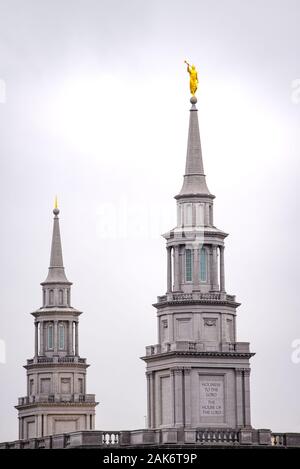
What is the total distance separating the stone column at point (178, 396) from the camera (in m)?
176

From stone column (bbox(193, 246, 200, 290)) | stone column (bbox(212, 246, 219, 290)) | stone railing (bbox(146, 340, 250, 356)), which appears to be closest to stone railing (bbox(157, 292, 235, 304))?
stone column (bbox(212, 246, 219, 290))

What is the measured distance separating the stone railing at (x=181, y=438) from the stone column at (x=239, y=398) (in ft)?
14.1

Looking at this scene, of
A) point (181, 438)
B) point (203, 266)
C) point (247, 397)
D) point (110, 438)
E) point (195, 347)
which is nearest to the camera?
point (110, 438)

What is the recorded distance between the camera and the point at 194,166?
594ft

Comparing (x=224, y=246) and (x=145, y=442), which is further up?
(x=224, y=246)

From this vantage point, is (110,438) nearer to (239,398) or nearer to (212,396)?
(212,396)

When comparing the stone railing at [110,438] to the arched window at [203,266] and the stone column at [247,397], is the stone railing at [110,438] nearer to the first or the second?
the stone column at [247,397]

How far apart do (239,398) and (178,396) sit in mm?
4999

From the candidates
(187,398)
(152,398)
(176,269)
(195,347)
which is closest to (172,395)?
A: (187,398)

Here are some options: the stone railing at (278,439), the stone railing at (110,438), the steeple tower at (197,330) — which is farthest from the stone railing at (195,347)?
the stone railing at (110,438)
